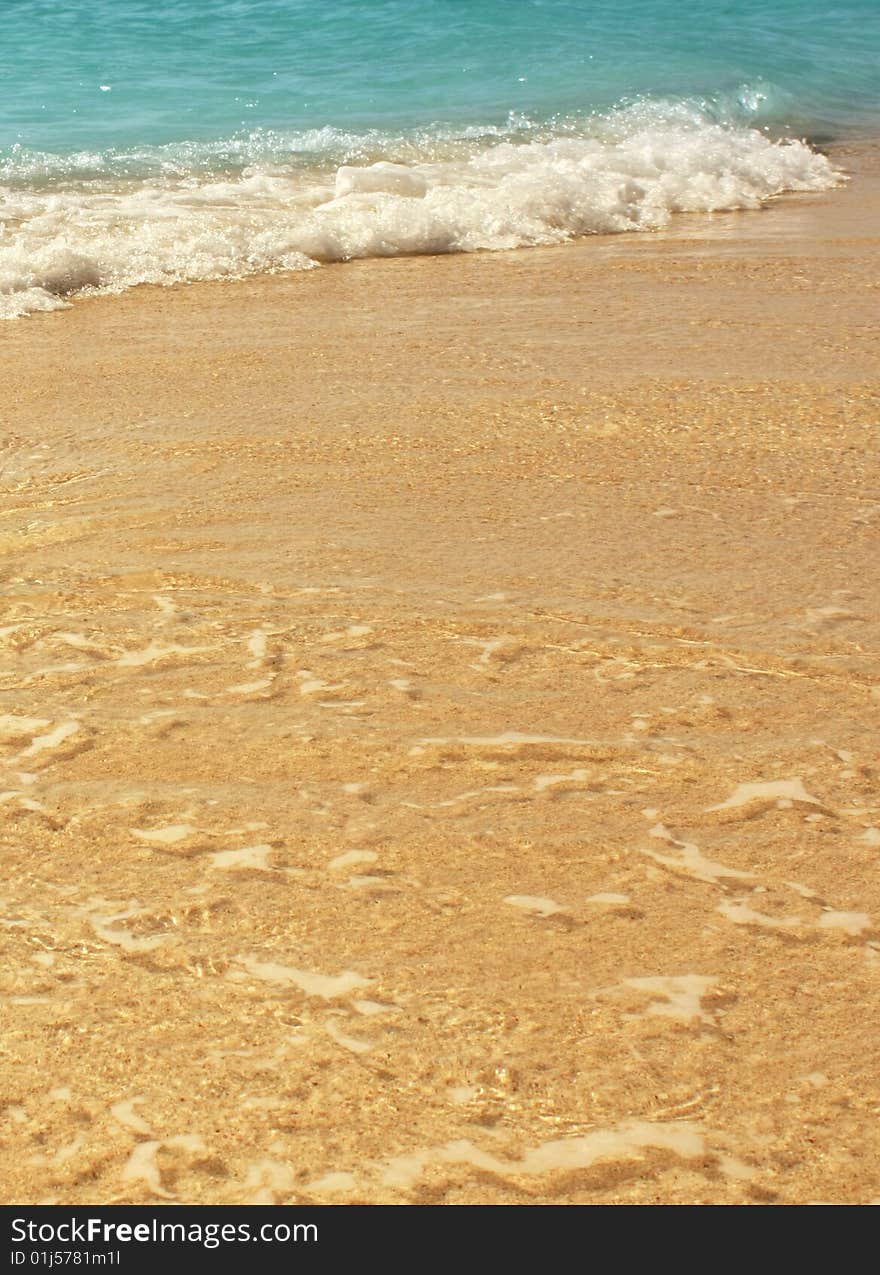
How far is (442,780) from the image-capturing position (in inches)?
108

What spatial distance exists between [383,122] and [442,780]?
8.49m

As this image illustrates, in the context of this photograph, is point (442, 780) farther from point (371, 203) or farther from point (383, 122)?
point (383, 122)

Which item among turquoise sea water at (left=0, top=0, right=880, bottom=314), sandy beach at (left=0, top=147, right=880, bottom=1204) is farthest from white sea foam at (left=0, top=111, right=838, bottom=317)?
sandy beach at (left=0, top=147, right=880, bottom=1204)

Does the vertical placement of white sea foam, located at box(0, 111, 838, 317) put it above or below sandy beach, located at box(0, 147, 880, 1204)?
above

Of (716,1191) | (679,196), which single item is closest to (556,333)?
(679,196)

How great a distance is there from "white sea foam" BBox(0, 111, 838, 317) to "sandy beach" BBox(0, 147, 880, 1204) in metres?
1.69

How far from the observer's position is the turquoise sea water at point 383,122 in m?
7.24

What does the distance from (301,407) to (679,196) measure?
190 inches

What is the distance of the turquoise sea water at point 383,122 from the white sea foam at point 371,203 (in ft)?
0.06

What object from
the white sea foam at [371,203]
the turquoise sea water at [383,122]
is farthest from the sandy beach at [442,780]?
the turquoise sea water at [383,122]

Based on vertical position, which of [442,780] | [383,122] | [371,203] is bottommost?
[442,780]

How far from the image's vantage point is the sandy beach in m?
1.95

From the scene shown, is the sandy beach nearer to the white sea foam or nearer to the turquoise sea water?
the white sea foam

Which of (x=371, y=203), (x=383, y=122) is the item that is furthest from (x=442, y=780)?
(x=383, y=122)
